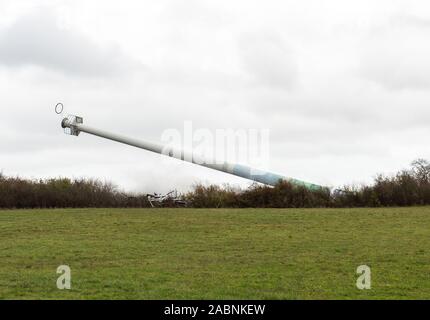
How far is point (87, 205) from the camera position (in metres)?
28.9

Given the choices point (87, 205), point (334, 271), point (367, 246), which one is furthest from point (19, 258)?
point (87, 205)

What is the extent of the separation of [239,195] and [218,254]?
1379 cm

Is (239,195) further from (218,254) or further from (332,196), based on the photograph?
→ (218,254)

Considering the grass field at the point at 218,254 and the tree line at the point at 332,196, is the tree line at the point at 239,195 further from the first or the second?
the grass field at the point at 218,254

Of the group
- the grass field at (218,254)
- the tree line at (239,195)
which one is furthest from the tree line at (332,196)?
the grass field at (218,254)

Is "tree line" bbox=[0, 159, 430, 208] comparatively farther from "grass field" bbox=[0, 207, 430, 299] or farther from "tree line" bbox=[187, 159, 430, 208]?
"grass field" bbox=[0, 207, 430, 299]

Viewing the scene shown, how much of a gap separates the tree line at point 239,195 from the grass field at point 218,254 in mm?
4228

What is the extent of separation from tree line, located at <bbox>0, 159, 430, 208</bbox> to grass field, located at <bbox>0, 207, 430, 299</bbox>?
423 centimetres

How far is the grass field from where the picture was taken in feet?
33.5

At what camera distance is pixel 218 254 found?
1390 centimetres

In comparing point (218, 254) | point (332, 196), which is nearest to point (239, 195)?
point (332, 196)

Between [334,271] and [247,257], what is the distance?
6.94 ft

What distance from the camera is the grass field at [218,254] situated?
1020cm
